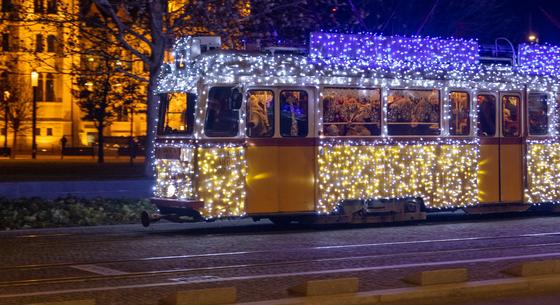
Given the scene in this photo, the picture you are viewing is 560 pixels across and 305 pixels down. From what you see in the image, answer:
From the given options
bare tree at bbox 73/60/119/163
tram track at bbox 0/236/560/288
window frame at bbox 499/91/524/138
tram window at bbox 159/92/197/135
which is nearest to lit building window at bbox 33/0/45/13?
tram window at bbox 159/92/197/135

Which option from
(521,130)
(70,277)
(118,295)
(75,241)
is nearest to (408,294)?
(118,295)

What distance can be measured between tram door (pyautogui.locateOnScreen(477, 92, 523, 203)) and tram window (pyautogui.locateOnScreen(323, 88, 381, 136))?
2.71m

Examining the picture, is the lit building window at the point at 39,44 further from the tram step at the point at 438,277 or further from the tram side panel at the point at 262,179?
the tram step at the point at 438,277

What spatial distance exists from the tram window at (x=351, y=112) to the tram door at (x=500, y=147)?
8.89 feet

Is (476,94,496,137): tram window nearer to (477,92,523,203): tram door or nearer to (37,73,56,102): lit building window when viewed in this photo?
(477,92,523,203): tram door

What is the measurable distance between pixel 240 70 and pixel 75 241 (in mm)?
4277

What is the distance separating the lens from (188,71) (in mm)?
17125

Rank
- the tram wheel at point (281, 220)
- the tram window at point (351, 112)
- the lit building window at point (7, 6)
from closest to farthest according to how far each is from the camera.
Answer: the tram window at point (351, 112) < the tram wheel at point (281, 220) < the lit building window at point (7, 6)

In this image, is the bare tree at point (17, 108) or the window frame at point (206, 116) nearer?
the window frame at point (206, 116)

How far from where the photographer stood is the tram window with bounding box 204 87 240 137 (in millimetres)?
16594

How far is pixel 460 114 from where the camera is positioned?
63.3 feet

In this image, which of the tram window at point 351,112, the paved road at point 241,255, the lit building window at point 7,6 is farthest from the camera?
the lit building window at point 7,6

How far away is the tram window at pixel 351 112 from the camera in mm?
17688

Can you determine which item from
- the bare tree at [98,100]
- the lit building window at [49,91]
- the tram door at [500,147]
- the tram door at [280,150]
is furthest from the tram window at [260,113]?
the lit building window at [49,91]
